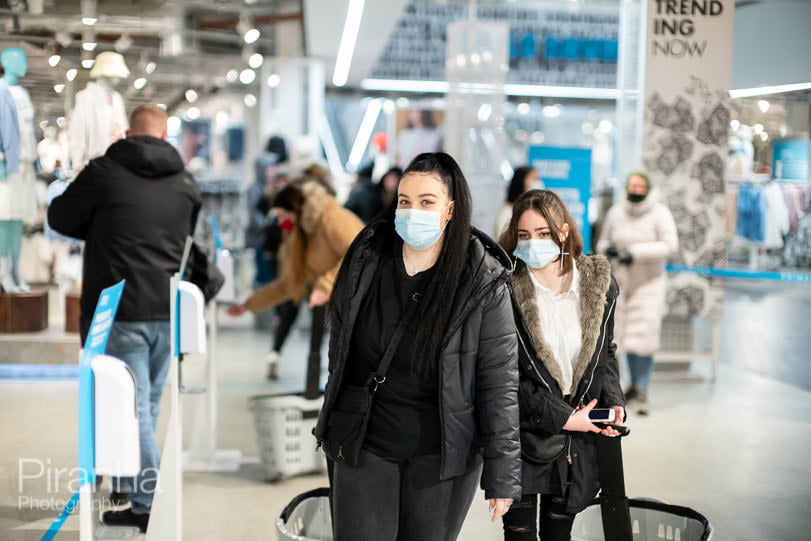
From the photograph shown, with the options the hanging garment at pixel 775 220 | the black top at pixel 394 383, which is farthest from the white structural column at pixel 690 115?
the black top at pixel 394 383

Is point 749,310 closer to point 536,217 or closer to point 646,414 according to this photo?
point 646,414

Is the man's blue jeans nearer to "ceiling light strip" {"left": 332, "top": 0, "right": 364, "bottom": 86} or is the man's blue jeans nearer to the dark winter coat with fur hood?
the dark winter coat with fur hood

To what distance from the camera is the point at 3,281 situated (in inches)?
192

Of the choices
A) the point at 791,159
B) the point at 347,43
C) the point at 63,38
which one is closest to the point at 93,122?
the point at 63,38

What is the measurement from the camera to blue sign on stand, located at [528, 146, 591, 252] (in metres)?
7.29

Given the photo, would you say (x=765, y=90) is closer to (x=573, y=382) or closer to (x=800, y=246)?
(x=800, y=246)

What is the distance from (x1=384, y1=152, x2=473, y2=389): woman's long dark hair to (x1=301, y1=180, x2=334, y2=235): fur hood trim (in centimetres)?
269

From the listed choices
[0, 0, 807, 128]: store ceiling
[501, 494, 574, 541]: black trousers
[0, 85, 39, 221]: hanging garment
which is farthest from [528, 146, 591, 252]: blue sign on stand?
[501, 494, 574, 541]: black trousers

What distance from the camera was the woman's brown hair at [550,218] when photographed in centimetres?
287

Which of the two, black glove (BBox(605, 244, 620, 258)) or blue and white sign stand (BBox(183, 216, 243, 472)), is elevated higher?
black glove (BBox(605, 244, 620, 258))

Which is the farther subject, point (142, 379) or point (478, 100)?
point (478, 100)

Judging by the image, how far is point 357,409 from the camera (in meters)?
2.32

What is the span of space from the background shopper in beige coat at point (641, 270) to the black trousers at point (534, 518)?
361 cm

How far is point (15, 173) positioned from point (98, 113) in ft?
2.55
